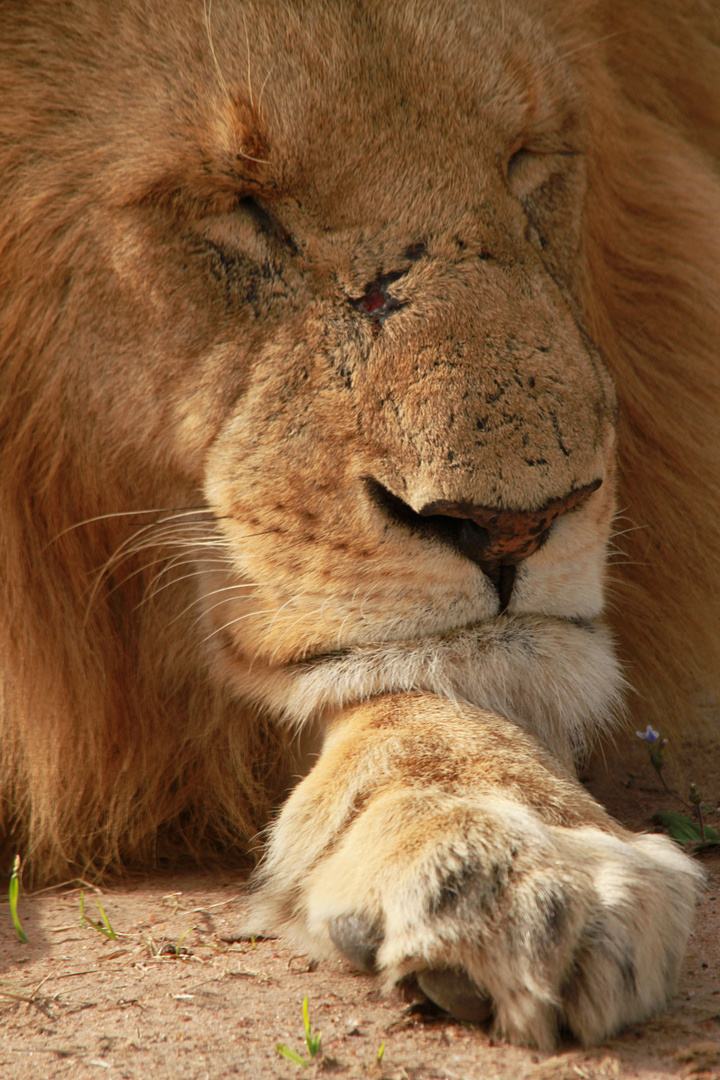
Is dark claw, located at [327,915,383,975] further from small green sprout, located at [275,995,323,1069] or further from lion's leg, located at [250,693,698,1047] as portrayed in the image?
small green sprout, located at [275,995,323,1069]

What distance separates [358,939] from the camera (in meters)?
1.65

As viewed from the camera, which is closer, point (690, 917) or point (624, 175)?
point (690, 917)

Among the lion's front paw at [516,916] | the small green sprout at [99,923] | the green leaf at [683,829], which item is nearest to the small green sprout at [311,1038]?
the lion's front paw at [516,916]

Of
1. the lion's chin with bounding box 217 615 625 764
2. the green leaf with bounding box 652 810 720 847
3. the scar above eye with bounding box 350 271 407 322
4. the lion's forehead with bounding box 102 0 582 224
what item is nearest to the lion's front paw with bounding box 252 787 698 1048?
the lion's chin with bounding box 217 615 625 764

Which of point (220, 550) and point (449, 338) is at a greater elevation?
point (449, 338)

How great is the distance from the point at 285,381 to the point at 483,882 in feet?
3.01

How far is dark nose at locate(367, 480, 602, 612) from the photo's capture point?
1.82 meters

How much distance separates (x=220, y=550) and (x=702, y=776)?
1.34 m

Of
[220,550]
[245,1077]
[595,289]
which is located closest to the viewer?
[245,1077]

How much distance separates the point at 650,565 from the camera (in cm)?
262

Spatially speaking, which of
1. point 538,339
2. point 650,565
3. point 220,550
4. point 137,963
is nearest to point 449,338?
point 538,339

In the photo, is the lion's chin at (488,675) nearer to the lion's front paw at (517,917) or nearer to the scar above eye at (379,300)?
the lion's front paw at (517,917)

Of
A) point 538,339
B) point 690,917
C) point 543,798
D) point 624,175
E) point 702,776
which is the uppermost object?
point 624,175

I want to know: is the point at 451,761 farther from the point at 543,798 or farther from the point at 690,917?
the point at 690,917
